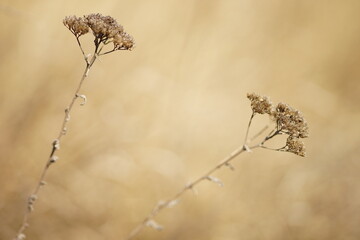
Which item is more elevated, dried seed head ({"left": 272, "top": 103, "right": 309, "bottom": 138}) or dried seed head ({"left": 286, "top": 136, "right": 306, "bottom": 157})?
dried seed head ({"left": 272, "top": 103, "right": 309, "bottom": 138})

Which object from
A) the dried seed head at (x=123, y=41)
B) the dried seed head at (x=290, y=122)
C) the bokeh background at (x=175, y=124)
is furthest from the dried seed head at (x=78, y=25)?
the dried seed head at (x=290, y=122)

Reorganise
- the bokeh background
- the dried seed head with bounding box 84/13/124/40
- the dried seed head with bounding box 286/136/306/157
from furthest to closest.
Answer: the bokeh background, the dried seed head with bounding box 286/136/306/157, the dried seed head with bounding box 84/13/124/40

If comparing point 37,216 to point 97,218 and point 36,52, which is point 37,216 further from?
point 36,52

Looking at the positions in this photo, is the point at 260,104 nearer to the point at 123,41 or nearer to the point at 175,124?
the point at 123,41

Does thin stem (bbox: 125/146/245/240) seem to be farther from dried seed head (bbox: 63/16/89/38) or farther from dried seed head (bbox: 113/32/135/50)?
dried seed head (bbox: 63/16/89/38)

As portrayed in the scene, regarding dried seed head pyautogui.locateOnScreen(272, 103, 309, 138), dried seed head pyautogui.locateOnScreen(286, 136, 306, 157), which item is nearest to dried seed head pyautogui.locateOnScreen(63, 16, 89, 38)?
dried seed head pyautogui.locateOnScreen(272, 103, 309, 138)

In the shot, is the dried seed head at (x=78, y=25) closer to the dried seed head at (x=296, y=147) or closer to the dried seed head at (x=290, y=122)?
the dried seed head at (x=290, y=122)

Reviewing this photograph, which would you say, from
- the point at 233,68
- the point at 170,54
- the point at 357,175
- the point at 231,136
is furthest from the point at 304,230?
the point at 170,54
